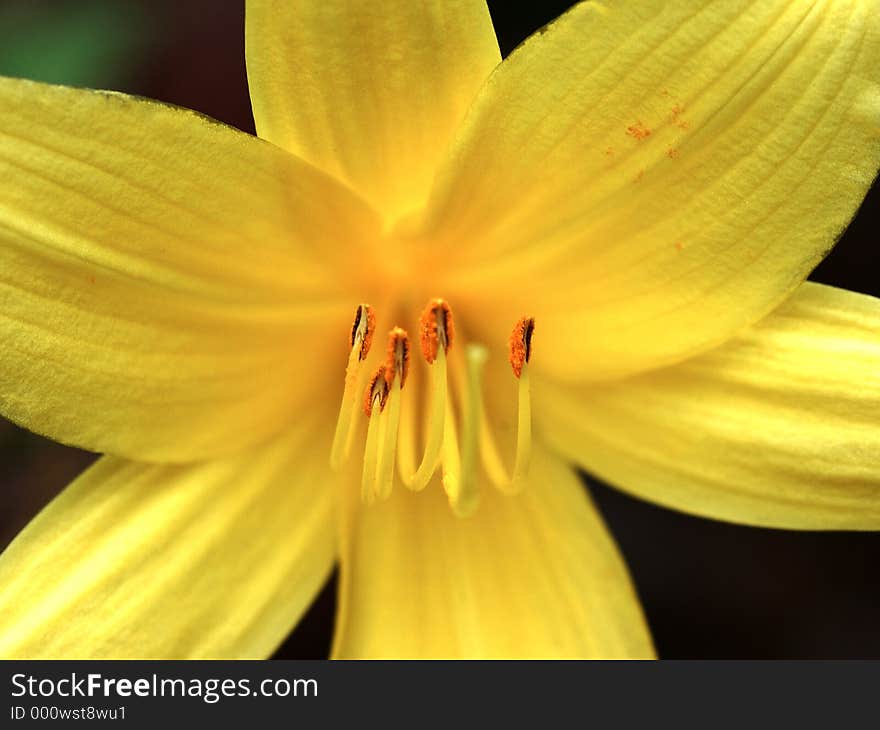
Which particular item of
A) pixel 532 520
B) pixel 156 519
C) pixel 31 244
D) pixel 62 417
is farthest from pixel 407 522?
pixel 31 244

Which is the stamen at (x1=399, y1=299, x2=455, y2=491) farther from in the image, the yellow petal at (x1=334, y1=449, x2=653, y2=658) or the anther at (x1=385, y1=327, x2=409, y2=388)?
the yellow petal at (x1=334, y1=449, x2=653, y2=658)

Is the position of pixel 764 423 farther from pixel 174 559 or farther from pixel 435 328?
pixel 174 559

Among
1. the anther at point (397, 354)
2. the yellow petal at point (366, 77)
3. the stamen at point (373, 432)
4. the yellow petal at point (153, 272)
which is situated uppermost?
the yellow petal at point (366, 77)

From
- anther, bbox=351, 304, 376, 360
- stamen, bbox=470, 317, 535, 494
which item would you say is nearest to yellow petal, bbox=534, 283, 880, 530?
stamen, bbox=470, 317, 535, 494

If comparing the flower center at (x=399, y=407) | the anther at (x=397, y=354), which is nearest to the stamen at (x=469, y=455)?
the flower center at (x=399, y=407)

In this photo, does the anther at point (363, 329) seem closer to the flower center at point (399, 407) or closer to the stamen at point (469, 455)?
the flower center at point (399, 407)

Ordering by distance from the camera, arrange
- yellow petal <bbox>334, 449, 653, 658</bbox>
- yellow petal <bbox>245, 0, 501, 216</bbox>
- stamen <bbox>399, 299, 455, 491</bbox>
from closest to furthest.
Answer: yellow petal <bbox>245, 0, 501, 216</bbox> < stamen <bbox>399, 299, 455, 491</bbox> < yellow petal <bbox>334, 449, 653, 658</bbox>

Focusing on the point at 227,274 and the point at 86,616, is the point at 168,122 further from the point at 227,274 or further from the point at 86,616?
the point at 86,616
